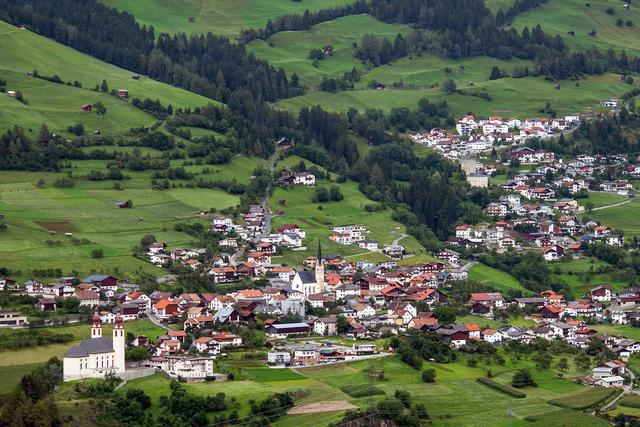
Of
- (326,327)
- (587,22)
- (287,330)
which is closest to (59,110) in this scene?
(326,327)

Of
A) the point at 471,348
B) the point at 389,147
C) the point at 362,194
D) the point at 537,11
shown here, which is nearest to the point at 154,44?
the point at 389,147

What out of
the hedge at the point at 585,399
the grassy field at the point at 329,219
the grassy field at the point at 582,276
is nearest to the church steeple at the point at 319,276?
the grassy field at the point at 329,219

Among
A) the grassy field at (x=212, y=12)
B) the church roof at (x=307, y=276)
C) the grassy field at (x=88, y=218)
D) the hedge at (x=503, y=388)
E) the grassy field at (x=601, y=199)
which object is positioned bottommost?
the hedge at (x=503, y=388)

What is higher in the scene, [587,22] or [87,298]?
[587,22]

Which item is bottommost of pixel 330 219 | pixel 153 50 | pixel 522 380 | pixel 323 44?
Result: pixel 522 380

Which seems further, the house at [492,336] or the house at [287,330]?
the house at [492,336]

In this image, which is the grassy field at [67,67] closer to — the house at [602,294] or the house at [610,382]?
the house at [602,294]

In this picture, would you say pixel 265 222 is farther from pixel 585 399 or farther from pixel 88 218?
pixel 585 399
